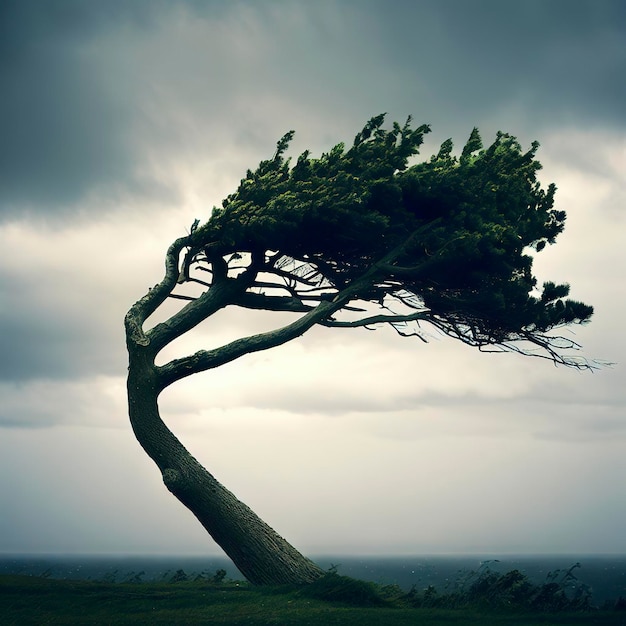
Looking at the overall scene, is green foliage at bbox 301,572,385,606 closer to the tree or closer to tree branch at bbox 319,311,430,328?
the tree

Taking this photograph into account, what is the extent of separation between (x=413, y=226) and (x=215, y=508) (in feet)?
30.0

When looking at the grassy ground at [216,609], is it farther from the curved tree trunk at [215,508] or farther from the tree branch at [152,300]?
the tree branch at [152,300]

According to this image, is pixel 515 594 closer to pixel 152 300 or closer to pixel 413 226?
pixel 413 226

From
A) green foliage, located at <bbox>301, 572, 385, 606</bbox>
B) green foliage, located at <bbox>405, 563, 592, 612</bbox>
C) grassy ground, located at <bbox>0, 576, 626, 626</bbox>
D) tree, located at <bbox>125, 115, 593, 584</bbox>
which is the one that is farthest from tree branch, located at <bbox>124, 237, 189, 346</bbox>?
green foliage, located at <bbox>405, 563, 592, 612</bbox>

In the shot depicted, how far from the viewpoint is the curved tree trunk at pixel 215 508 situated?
58.5 feet

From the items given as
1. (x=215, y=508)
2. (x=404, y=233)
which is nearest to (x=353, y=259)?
(x=404, y=233)

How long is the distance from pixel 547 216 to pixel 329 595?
39.9ft

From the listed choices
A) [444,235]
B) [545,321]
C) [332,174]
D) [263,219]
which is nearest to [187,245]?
[263,219]

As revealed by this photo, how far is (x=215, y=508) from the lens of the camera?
59.7 feet

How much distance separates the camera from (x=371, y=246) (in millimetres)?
20094

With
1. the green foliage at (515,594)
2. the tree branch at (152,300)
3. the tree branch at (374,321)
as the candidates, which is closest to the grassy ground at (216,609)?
the green foliage at (515,594)

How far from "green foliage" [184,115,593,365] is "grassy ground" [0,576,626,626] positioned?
26.4 feet

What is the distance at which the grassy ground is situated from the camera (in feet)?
44.7

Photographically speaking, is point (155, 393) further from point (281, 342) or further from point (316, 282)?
point (316, 282)
